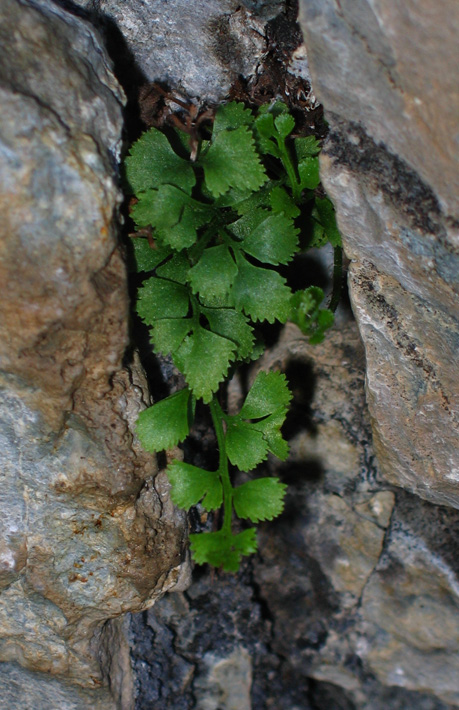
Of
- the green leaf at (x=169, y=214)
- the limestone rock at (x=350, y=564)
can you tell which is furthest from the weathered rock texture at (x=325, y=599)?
the green leaf at (x=169, y=214)

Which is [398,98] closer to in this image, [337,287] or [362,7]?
[362,7]

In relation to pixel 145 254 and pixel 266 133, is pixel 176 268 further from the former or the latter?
pixel 266 133

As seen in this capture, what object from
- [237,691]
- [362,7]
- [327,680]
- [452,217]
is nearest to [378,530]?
[327,680]

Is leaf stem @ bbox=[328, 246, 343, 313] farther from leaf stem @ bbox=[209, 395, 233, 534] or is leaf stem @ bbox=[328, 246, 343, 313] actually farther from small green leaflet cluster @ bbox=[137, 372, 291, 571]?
leaf stem @ bbox=[209, 395, 233, 534]

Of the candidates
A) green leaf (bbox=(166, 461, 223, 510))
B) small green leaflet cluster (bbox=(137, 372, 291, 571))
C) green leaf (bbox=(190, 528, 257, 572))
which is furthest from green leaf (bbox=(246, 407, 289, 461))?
green leaf (bbox=(190, 528, 257, 572))

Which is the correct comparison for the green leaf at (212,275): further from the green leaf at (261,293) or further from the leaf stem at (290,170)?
the leaf stem at (290,170)

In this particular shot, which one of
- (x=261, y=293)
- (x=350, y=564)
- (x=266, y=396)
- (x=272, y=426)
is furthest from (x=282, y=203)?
(x=350, y=564)

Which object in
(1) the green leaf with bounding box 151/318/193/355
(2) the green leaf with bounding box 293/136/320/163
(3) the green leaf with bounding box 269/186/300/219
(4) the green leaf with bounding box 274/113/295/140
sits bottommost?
(1) the green leaf with bounding box 151/318/193/355
